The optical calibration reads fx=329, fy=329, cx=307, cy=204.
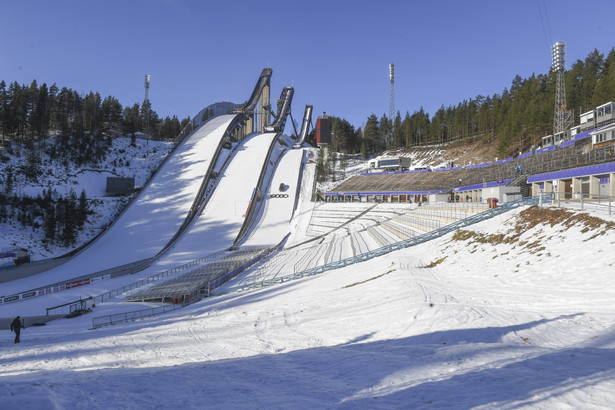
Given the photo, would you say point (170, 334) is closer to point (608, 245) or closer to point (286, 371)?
point (286, 371)

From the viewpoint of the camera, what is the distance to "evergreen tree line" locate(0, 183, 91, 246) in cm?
2895

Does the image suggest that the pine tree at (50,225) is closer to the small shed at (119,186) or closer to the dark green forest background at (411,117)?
the small shed at (119,186)

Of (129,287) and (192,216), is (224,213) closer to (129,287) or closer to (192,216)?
(192,216)

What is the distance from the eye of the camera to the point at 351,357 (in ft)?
20.2

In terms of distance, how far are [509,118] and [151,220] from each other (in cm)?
5921

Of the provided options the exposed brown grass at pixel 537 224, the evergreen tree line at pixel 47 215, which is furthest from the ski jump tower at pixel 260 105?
the exposed brown grass at pixel 537 224

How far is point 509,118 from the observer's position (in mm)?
57719

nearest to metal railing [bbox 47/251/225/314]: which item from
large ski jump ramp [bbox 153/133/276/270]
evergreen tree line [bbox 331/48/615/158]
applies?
large ski jump ramp [bbox 153/133/276/270]

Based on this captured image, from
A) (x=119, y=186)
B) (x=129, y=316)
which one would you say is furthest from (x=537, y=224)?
(x=119, y=186)

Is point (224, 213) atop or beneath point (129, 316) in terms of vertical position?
atop

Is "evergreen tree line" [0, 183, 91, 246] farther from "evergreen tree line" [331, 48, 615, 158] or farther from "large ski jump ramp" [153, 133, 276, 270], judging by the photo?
"evergreen tree line" [331, 48, 615, 158]

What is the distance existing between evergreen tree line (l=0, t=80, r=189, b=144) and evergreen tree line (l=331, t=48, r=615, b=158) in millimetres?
44053

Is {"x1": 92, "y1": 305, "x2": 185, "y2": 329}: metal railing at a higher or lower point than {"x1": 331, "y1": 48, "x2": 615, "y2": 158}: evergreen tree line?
lower

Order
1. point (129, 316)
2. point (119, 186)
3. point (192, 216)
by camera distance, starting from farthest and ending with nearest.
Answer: point (119, 186) < point (192, 216) < point (129, 316)
